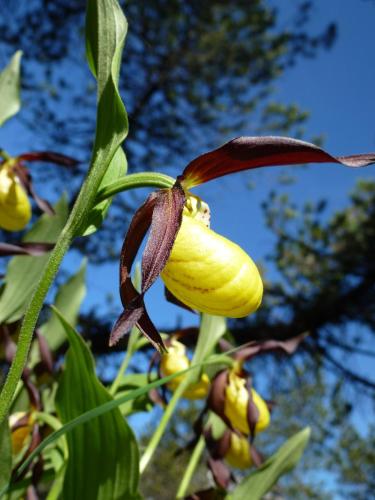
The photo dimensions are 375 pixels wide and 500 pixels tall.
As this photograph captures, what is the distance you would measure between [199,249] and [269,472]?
0.55 metres

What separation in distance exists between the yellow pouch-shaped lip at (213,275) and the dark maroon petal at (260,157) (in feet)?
0.23

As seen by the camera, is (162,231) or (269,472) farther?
(269,472)

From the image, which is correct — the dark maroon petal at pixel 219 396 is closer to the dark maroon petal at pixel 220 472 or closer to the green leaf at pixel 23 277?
the dark maroon petal at pixel 220 472

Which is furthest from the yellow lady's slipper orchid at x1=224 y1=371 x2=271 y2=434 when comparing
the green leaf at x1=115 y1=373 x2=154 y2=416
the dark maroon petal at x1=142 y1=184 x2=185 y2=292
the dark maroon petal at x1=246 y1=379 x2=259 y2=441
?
the dark maroon petal at x1=142 y1=184 x2=185 y2=292

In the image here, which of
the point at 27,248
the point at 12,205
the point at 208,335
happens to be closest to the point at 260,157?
the point at 27,248

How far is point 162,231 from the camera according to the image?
0.53 m

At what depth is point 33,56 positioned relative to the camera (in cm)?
413

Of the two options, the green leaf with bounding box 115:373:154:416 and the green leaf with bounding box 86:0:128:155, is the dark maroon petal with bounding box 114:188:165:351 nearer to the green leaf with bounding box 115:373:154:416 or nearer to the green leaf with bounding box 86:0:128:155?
the green leaf with bounding box 86:0:128:155

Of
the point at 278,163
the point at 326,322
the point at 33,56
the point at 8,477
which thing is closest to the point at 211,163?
the point at 278,163

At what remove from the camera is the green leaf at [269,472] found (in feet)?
2.96

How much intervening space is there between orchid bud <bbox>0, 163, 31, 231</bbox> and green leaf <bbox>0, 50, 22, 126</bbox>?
0.47 ft

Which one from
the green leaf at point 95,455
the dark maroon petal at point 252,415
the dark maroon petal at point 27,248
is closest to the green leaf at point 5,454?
the green leaf at point 95,455

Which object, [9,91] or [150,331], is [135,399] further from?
[9,91]

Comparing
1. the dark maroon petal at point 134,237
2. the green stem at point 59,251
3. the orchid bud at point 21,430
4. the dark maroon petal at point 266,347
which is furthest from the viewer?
the dark maroon petal at point 266,347
